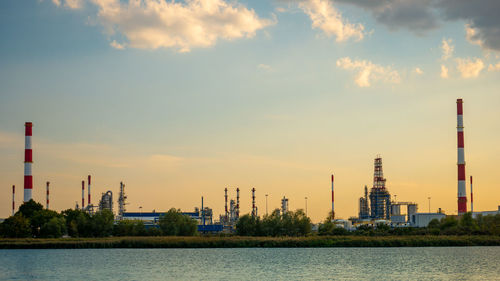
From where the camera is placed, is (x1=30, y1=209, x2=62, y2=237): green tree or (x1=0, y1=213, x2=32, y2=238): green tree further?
(x1=30, y1=209, x2=62, y2=237): green tree

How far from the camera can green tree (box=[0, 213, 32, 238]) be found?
3607 inches

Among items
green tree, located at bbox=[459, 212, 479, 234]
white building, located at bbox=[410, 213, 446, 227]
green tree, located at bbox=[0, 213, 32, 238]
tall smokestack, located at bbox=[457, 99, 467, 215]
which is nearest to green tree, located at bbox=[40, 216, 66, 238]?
green tree, located at bbox=[0, 213, 32, 238]

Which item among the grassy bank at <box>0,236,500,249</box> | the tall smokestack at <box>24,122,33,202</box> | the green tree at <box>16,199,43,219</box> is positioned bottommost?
the grassy bank at <box>0,236,500,249</box>

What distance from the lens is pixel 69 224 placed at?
102750mm

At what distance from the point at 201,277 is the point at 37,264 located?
19.5m

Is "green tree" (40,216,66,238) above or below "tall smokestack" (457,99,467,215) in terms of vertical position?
below

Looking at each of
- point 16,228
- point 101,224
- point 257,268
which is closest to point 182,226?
point 101,224

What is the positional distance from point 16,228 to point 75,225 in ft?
35.7

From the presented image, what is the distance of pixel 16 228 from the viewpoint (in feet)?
301

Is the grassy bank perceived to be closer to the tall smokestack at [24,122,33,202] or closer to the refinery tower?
the tall smokestack at [24,122,33,202]

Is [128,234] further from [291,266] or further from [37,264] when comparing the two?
[291,266]

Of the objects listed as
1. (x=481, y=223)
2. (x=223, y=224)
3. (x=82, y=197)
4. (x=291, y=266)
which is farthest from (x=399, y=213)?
(x=291, y=266)

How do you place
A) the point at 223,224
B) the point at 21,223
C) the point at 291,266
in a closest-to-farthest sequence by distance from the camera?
the point at 291,266 → the point at 21,223 → the point at 223,224

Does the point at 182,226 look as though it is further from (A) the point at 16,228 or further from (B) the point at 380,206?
(B) the point at 380,206
